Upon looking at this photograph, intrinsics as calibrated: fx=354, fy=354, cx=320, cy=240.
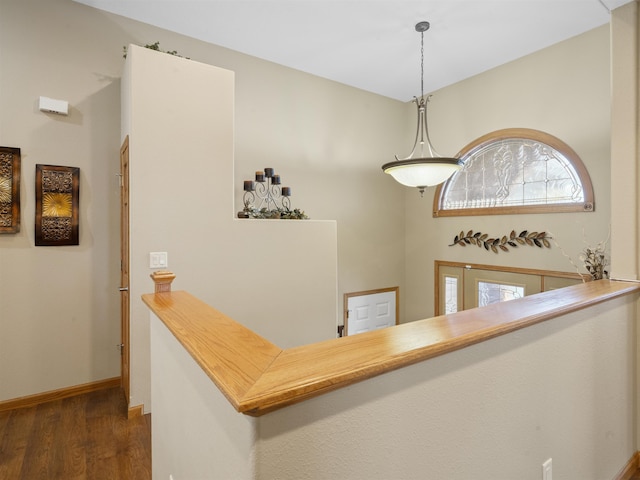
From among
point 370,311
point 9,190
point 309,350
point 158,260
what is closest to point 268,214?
point 158,260

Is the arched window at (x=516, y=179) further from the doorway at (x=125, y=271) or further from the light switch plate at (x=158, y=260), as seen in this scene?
the doorway at (x=125, y=271)

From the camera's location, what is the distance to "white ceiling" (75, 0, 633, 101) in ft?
9.59

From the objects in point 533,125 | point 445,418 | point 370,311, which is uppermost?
point 533,125

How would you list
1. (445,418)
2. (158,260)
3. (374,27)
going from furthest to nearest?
1. (374,27)
2. (158,260)
3. (445,418)

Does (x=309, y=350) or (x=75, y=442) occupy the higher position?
(x=309, y=350)

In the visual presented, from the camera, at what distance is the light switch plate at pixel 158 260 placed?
8.14 ft

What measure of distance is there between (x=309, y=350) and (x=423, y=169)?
2.38 m

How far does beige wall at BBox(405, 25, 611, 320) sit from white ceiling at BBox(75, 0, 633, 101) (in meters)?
0.20

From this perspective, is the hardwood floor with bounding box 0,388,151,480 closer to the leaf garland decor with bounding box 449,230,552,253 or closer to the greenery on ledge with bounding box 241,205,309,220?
the greenery on ledge with bounding box 241,205,309,220

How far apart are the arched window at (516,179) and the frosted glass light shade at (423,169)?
122 centimetres

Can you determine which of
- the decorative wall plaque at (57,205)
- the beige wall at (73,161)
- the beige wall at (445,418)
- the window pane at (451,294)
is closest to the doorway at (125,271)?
the beige wall at (73,161)

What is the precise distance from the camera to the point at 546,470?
1411 mm

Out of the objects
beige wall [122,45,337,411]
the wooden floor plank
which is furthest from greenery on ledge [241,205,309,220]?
the wooden floor plank

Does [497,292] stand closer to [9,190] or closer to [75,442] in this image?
[75,442]
